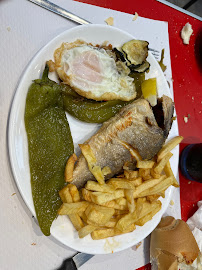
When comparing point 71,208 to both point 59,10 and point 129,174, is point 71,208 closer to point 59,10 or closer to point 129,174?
point 129,174

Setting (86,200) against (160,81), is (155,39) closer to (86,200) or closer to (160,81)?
(160,81)

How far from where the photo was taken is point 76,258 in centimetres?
167

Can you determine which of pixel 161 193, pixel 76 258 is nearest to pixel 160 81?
pixel 161 193

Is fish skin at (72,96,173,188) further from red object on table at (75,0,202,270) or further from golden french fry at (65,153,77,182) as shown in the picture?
red object on table at (75,0,202,270)

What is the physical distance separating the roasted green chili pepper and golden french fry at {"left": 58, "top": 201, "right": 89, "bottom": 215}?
89 mm

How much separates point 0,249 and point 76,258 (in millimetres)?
457

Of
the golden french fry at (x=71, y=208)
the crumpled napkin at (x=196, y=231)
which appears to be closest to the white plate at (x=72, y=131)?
the golden french fry at (x=71, y=208)

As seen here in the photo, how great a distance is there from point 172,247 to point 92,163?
2.78 feet

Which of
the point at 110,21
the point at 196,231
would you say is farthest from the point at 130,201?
the point at 110,21

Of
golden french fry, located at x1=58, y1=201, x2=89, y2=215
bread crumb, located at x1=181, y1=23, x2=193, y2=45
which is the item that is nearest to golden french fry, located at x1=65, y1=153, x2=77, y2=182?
golden french fry, located at x1=58, y1=201, x2=89, y2=215

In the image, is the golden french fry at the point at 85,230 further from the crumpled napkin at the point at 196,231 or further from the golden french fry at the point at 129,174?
the crumpled napkin at the point at 196,231

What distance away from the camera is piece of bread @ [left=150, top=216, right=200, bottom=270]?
1.80 metres

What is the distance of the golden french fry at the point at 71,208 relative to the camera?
1.36m

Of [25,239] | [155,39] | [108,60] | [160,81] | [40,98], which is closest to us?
[40,98]
